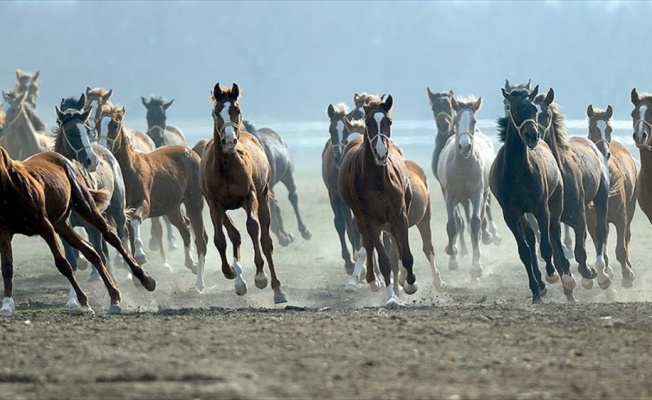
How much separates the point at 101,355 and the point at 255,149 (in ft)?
18.9

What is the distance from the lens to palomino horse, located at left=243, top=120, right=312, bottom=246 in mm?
24250

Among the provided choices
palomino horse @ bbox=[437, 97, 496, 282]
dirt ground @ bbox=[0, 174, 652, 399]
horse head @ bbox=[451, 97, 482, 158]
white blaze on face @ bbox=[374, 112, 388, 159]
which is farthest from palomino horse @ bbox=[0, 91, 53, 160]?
white blaze on face @ bbox=[374, 112, 388, 159]

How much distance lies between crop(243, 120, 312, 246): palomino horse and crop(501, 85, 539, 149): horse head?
9824mm

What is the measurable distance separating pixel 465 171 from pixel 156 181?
388 centimetres

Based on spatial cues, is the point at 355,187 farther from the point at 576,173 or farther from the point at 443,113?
the point at 443,113

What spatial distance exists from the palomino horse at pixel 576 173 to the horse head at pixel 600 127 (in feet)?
6.00

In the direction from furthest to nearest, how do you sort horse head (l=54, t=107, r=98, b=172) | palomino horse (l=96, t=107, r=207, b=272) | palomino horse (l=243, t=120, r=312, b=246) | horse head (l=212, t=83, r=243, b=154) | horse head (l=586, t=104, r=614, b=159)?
palomino horse (l=243, t=120, r=312, b=246) → horse head (l=586, t=104, r=614, b=159) → palomino horse (l=96, t=107, r=207, b=272) → horse head (l=54, t=107, r=98, b=172) → horse head (l=212, t=83, r=243, b=154)

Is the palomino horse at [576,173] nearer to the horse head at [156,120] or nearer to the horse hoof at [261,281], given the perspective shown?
the horse hoof at [261,281]

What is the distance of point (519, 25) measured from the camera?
270ft

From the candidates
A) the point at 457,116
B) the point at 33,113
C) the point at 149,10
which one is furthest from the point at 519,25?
the point at 457,116

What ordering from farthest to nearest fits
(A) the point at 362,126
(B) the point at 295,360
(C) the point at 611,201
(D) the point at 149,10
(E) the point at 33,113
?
(D) the point at 149,10, (E) the point at 33,113, (C) the point at 611,201, (A) the point at 362,126, (B) the point at 295,360

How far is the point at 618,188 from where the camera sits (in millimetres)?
17891

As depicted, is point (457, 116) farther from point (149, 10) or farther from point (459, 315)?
point (149, 10)

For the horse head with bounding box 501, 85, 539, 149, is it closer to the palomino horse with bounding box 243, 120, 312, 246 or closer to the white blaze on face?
the white blaze on face
